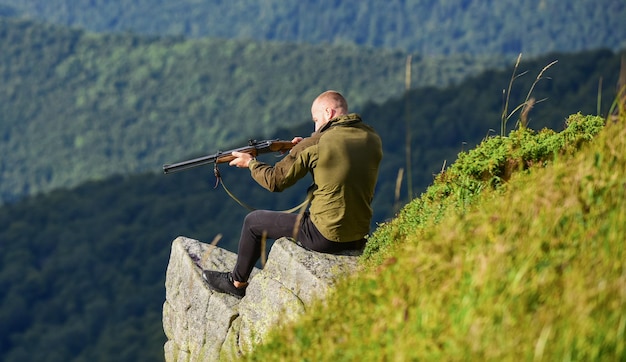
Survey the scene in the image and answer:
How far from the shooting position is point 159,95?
17562 cm

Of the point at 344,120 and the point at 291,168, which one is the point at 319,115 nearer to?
the point at 344,120

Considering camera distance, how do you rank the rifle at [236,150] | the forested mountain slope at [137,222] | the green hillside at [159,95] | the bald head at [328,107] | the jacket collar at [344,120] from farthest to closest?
the green hillside at [159,95] → the forested mountain slope at [137,222] → the rifle at [236,150] → the bald head at [328,107] → the jacket collar at [344,120]

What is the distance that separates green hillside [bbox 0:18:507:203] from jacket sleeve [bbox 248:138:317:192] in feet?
475

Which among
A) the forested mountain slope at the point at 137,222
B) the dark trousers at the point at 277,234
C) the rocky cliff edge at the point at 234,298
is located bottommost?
the forested mountain slope at the point at 137,222

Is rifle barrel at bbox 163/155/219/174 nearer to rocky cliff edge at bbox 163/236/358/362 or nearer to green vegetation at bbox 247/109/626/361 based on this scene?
rocky cliff edge at bbox 163/236/358/362

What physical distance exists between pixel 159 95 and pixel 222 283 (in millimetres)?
167862

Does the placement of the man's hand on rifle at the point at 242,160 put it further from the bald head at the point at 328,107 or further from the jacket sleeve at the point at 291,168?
the bald head at the point at 328,107

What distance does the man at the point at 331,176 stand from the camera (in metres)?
8.82

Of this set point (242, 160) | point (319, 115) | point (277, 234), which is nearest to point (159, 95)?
point (242, 160)

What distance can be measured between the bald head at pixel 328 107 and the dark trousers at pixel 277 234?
80cm

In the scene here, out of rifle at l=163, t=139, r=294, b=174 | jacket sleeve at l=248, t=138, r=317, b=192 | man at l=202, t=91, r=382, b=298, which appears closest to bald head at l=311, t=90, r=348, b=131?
man at l=202, t=91, r=382, b=298

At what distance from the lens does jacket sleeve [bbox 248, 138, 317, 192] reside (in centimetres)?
884

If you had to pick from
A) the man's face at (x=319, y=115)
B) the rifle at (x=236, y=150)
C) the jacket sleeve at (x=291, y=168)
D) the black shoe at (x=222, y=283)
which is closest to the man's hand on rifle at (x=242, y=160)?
the rifle at (x=236, y=150)

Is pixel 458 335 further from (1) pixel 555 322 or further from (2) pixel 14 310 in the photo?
(2) pixel 14 310
